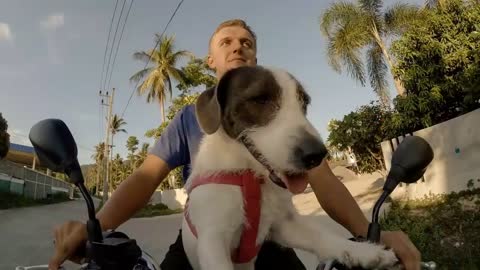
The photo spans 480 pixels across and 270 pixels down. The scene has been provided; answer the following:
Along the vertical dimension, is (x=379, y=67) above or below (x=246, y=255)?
above

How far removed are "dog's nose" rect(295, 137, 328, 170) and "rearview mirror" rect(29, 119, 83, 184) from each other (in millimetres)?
788

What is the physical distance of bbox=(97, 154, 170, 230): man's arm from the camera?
229 centimetres

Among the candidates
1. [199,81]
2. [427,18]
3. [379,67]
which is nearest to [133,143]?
[199,81]

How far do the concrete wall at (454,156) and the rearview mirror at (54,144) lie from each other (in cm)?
1112

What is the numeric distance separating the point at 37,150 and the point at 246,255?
93 cm

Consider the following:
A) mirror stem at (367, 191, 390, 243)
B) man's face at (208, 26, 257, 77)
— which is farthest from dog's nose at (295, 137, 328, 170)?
man's face at (208, 26, 257, 77)

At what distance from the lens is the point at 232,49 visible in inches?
114

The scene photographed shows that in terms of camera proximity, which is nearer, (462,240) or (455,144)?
(462,240)

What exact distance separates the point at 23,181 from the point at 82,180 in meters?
38.7

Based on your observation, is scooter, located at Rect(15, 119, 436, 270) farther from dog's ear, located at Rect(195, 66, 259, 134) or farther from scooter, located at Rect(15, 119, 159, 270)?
dog's ear, located at Rect(195, 66, 259, 134)

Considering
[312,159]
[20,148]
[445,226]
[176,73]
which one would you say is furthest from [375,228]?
[20,148]

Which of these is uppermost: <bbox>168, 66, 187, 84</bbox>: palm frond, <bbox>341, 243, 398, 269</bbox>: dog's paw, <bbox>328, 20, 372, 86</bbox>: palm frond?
<bbox>168, 66, 187, 84</bbox>: palm frond

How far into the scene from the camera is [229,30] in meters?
2.98

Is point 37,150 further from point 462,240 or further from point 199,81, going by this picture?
point 199,81
